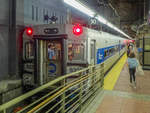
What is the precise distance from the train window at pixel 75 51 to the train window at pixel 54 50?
1.32 feet

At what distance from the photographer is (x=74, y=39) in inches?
217

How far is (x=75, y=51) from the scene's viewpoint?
5691 millimetres

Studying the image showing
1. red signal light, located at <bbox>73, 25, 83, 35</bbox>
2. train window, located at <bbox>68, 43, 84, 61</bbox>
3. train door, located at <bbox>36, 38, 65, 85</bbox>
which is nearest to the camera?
red signal light, located at <bbox>73, 25, 83, 35</bbox>

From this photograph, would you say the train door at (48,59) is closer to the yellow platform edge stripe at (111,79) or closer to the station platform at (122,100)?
the station platform at (122,100)

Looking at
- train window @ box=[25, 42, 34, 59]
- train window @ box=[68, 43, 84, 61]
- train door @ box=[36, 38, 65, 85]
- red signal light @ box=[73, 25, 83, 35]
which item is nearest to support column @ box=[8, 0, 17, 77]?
train window @ box=[25, 42, 34, 59]

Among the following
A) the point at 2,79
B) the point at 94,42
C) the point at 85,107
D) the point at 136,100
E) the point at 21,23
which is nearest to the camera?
the point at 85,107

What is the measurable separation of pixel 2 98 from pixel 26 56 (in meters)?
1.82

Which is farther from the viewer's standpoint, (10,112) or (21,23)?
(21,23)

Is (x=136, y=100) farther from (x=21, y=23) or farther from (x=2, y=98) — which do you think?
(x=21, y=23)

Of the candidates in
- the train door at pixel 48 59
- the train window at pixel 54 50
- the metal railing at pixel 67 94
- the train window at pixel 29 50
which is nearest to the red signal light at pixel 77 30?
the train door at pixel 48 59

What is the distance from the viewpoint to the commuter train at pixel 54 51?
213 inches

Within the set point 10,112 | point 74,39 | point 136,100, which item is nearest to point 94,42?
point 74,39

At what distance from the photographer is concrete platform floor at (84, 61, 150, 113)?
445 cm

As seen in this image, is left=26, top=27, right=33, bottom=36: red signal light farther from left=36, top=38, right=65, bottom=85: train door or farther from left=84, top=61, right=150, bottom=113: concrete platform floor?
left=84, top=61, right=150, bottom=113: concrete platform floor
